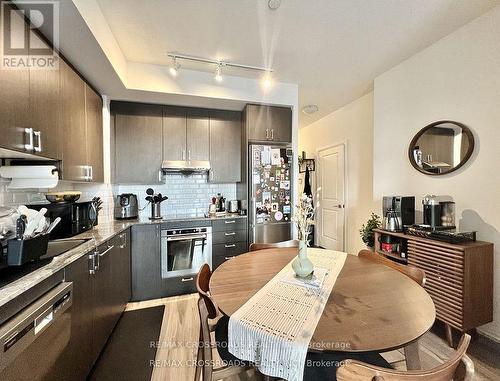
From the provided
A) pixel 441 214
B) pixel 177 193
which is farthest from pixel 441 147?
pixel 177 193

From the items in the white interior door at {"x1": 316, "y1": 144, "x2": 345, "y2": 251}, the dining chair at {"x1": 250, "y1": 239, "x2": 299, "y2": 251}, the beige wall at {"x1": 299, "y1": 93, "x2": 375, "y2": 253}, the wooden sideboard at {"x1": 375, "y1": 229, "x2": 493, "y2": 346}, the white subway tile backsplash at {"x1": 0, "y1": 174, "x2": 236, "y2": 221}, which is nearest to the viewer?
the wooden sideboard at {"x1": 375, "y1": 229, "x2": 493, "y2": 346}

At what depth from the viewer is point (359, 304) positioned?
981 millimetres

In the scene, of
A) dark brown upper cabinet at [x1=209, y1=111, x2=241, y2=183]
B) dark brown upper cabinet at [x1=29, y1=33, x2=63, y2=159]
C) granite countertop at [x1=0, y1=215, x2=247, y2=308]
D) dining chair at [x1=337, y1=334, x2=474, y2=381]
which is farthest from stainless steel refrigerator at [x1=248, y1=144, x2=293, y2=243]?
dining chair at [x1=337, y1=334, x2=474, y2=381]

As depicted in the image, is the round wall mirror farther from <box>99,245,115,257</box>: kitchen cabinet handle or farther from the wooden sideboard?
<box>99,245,115,257</box>: kitchen cabinet handle

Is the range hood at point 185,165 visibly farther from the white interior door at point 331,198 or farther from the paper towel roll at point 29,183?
the white interior door at point 331,198

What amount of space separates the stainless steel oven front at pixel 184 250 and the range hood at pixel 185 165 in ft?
2.64

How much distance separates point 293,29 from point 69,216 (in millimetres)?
2454

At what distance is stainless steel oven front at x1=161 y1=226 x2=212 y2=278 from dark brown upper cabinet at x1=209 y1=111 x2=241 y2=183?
0.81m

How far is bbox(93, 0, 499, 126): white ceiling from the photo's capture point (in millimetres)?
1725

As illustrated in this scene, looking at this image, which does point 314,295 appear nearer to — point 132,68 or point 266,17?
point 266,17

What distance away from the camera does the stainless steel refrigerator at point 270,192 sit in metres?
2.93

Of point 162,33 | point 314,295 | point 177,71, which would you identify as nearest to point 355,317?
point 314,295

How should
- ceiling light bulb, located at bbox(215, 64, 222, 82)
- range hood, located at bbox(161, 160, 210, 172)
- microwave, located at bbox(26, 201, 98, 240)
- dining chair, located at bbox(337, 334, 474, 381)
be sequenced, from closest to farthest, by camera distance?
dining chair, located at bbox(337, 334, 474, 381) < microwave, located at bbox(26, 201, 98, 240) < ceiling light bulb, located at bbox(215, 64, 222, 82) < range hood, located at bbox(161, 160, 210, 172)

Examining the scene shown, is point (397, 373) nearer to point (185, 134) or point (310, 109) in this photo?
point (185, 134)
